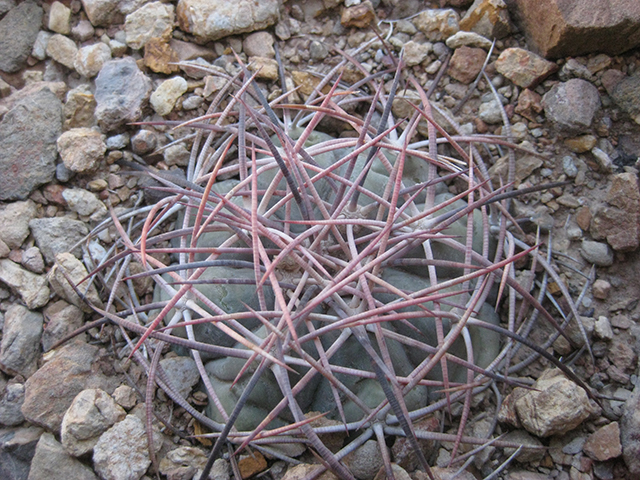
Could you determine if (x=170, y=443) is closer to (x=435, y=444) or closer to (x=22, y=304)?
(x=22, y=304)

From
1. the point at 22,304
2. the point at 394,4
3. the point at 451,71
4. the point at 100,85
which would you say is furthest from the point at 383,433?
the point at 394,4

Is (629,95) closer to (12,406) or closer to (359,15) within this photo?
(359,15)

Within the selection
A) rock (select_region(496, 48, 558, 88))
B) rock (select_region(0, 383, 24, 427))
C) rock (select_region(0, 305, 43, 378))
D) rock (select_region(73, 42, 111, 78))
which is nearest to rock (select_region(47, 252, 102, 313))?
rock (select_region(0, 305, 43, 378))

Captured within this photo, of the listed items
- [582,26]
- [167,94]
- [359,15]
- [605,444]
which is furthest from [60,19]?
[605,444]

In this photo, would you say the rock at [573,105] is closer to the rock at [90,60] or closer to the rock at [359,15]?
the rock at [359,15]

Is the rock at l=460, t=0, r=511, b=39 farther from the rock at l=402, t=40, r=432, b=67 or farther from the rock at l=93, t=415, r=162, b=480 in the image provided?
the rock at l=93, t=415, r=162, b=480
